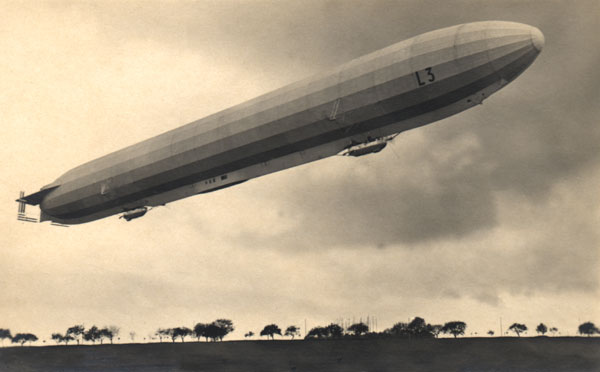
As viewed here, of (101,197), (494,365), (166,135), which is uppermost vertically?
(166,135)

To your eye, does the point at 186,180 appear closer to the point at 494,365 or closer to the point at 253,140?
the point at 253,140

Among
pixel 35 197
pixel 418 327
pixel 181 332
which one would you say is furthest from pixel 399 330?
pixel 35 197

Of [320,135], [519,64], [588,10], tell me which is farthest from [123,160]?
[588,10]

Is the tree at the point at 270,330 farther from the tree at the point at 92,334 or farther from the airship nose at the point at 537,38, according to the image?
the airship nose at the point at 537,38

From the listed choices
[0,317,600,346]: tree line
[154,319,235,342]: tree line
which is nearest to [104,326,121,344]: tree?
[0,317,600,346]: tree line

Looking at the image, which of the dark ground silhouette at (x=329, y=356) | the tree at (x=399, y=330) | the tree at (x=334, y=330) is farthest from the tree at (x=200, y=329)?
the tree at (x=399, y=330)
